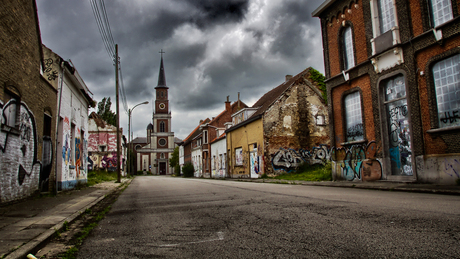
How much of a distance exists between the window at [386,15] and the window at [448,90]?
3.06 m

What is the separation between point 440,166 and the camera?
1134cm

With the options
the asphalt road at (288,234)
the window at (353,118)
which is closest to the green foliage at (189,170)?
the window at (353,118)

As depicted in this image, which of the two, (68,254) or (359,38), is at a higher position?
(359,38)

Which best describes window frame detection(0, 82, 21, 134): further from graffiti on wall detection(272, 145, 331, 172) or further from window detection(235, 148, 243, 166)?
window detection(235, 148, 243, 166)

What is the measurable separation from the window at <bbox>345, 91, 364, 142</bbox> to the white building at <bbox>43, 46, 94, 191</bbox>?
42.2 ft

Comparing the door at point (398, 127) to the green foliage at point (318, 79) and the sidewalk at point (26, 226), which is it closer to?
the sidewalk at point (26, 226)

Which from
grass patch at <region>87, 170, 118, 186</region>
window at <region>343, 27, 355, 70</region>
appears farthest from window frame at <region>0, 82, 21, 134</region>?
window at <region>343, 27, 355, 70</region>

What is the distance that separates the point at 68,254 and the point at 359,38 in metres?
15.4

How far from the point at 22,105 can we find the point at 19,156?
138cm

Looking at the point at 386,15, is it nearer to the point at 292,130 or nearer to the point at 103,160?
the point at 292,130

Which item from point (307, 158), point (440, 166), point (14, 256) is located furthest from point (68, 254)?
point (307, 158)

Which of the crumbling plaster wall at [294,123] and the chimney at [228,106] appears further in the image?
the chimney at [228,106]

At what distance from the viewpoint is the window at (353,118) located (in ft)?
52.7

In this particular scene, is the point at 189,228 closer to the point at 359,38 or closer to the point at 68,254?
the point at 68,254
